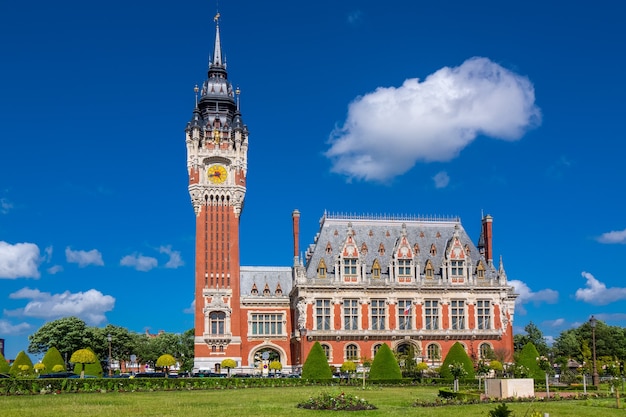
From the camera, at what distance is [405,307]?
7856 centimetres

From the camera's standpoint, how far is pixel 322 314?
254 ft

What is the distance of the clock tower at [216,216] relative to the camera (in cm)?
7869

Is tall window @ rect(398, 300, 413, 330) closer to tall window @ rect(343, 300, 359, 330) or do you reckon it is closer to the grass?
tall window @ rect(343, 300, 359, 330)

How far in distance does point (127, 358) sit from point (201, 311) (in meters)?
42.2

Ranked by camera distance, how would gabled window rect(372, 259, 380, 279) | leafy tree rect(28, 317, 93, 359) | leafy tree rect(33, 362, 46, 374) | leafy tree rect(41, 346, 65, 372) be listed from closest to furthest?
leafy tree rect(33, 362, 46, 374), leafy tree rect(41, 346, 65, 372), gabled window rect(372, 259, 380, 279), leafy tree rect(28, 317, 93, 359)

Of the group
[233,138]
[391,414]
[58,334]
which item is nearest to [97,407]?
[391,414]

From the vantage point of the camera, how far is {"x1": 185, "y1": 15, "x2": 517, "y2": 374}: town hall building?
7762 cm

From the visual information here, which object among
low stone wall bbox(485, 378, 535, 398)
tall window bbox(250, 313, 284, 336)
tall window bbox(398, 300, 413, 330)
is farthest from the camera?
tall window bbox(250, 313, 284, 336)

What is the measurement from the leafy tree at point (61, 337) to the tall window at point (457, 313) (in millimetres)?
51747

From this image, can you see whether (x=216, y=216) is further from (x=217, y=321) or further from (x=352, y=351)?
(x=352, y=351)

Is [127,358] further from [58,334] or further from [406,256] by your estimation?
[406,256]

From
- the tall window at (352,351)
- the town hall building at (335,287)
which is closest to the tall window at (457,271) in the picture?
the town hall building at (335,287)

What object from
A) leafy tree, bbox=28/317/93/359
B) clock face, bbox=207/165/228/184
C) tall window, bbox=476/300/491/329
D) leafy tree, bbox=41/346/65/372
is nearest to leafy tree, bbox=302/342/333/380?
tall window, bbox=476/300/491/329

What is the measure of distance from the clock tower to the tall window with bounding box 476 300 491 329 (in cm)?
2592
